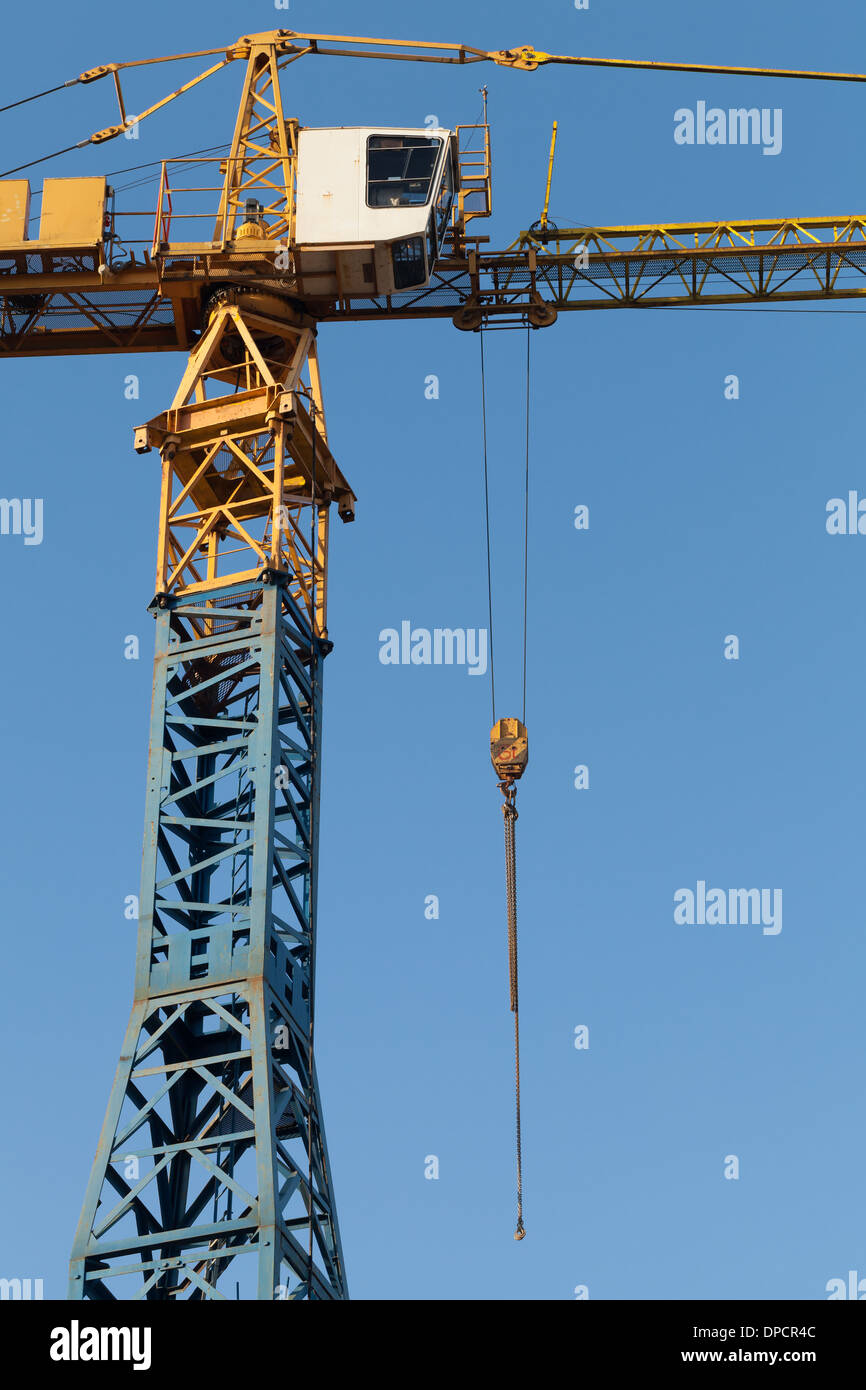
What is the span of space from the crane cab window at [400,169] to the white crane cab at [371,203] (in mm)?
17

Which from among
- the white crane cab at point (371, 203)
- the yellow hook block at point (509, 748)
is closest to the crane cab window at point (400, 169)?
the white crane cab at point (371, 203)

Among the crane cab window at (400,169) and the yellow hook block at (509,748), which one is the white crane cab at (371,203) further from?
the yellow hook block at (509,748)

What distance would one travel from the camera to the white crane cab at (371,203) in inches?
1544

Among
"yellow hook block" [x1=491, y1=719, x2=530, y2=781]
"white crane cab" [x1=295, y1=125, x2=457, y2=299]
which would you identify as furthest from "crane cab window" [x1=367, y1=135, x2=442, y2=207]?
"yellow hook block" [x1=491, y1=719, x2=530, y2=781]

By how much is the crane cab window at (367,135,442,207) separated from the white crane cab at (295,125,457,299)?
2 centimetres

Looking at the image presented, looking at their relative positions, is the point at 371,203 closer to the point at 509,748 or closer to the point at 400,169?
the point at 400,169

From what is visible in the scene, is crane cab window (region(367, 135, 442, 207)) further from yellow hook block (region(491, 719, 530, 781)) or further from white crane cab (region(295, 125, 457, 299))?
yellow hook block (region(491, 719, 530, 781))

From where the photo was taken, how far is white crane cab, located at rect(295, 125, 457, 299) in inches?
1544

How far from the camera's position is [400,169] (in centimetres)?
3947

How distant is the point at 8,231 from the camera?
1625 inches

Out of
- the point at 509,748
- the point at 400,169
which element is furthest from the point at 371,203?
the point at 509,748

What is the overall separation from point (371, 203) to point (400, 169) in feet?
2.69
